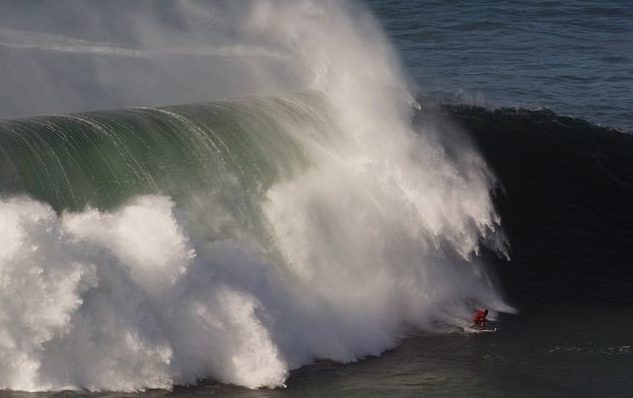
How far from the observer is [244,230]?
62.1ft

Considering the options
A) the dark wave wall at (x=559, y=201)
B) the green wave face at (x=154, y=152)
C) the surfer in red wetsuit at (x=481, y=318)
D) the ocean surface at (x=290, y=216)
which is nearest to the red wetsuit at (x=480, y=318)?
the surfer in red wetsuit at (x=481, y=318)

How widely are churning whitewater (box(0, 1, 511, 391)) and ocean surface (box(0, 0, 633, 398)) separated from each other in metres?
0.04

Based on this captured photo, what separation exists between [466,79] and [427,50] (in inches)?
171

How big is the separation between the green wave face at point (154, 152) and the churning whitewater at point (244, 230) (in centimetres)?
4

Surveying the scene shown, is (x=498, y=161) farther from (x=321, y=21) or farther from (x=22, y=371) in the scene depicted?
(x=22, y=371)

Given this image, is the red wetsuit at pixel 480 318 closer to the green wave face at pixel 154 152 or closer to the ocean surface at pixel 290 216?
the ocean surface at pixel 290 216

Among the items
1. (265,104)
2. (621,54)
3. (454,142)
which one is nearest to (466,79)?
(621,54)

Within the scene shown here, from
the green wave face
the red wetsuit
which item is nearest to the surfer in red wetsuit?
the red wetsuit

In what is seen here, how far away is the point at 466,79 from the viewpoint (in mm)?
32688

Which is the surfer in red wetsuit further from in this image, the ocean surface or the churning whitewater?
the churning whitewater

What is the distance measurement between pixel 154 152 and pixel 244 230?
2.06 metres

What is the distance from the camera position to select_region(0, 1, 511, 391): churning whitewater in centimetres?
1551

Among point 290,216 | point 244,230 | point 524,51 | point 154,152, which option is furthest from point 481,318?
point 524,51

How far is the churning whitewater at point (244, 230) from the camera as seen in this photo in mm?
15508
